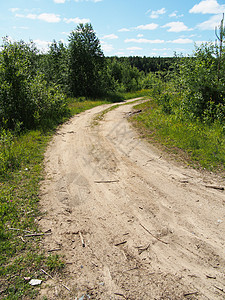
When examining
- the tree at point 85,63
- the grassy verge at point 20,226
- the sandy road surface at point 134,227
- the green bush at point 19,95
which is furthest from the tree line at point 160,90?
the tree at point 85,63

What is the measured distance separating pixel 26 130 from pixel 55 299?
25.2ft

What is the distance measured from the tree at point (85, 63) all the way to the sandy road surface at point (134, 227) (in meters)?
16.5

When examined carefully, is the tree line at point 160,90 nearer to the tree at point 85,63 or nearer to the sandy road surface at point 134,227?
the sandy road surface at point 134,227

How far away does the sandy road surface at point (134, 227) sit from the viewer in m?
2.66

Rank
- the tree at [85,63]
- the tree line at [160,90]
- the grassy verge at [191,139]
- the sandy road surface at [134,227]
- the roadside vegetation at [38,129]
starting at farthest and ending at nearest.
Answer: the tree at [85,63]
the tree line at [160,90]
the grassy verge at [191,139]
the roadside vegetation at [38,129]
the sandy road surface at [134,227]

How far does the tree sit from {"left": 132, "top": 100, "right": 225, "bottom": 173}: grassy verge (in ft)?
44.5

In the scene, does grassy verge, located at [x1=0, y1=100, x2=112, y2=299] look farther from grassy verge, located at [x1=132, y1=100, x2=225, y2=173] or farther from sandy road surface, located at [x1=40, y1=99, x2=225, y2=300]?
grassy verge, located at [x1=132, y1=100, x2=225, y2=173]

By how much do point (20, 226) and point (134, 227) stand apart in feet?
6.36

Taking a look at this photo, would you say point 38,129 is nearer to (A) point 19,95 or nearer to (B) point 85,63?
(A) point 19,95

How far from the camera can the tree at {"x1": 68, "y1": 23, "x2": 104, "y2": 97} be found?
2027cm

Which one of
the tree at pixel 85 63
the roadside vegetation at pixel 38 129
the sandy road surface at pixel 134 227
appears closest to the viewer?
the sandy road surface at pixel 134 227

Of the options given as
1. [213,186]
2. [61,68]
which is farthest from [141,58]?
[213,186]

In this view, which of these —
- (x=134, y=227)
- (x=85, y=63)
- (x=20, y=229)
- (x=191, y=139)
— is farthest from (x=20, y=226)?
(x=85, y=63)

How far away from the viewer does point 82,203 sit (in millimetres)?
4359
